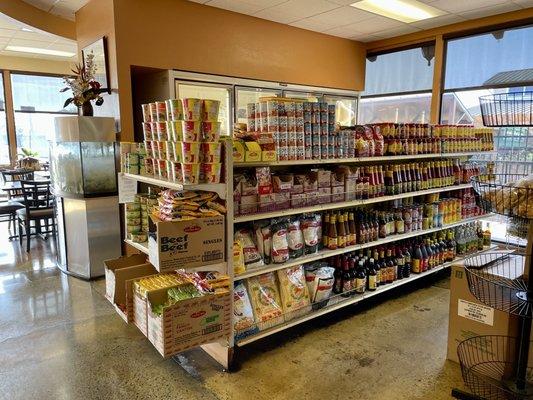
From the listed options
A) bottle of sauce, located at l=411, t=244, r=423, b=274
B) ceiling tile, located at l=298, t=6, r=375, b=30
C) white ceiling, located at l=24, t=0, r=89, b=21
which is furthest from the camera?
ceiling tile, located at l=298, t=6, r=375, b=30

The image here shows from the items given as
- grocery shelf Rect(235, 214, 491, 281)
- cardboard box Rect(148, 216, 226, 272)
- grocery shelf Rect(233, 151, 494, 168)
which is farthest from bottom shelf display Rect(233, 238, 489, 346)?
grocery shelf Rect(233, 151, 494, 168)

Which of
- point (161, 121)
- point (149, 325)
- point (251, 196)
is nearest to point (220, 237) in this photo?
point (251, 196)

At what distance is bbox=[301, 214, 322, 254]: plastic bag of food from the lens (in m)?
3.21

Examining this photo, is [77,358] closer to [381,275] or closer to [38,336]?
[38,336]

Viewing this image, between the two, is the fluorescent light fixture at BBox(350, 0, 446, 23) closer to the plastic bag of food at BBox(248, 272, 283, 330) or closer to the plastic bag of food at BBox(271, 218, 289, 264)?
the plastic bag of food at BBox(271, 218, 289, 264)

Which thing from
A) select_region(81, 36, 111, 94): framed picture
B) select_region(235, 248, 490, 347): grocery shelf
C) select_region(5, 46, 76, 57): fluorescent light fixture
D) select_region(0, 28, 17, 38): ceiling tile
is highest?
select_region(5, 46, 76, 57): fluorescent light fixture

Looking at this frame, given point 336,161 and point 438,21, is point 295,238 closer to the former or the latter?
point 336,161

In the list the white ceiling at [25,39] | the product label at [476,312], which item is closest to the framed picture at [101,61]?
the white ceiling at [25,39]

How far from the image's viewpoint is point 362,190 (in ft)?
11.7

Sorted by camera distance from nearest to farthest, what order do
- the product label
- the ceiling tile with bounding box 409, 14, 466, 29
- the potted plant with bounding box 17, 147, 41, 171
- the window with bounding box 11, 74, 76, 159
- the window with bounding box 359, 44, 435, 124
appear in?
the product label
the ceiling tile with bounding box 409, 14, 466, 29
the window with bounding box 359, 44, 435, 124
the potted plant with bounding box 17, 147, 41, 171
the window with bounding box 11, 74, 76, 159

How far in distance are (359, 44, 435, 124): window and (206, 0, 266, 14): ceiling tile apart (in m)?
2.93

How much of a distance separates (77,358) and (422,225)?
3.46 metres

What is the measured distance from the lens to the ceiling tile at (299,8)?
188 inches

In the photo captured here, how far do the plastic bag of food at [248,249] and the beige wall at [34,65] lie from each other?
7751mm
